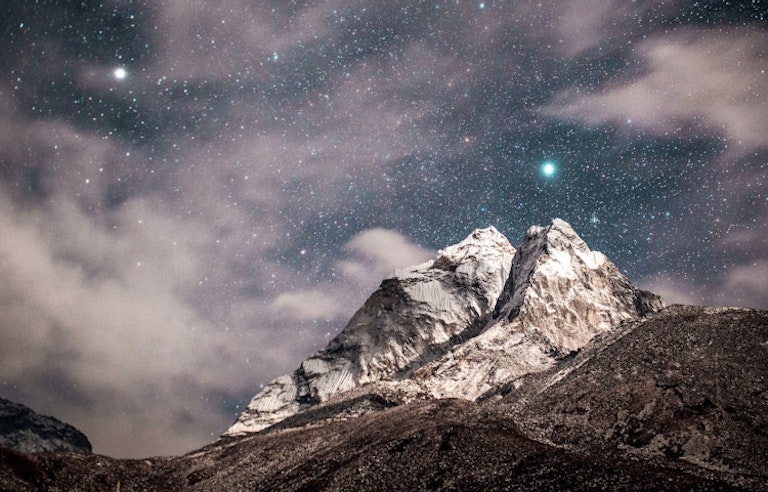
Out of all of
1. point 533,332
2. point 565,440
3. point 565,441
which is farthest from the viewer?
point 533,332

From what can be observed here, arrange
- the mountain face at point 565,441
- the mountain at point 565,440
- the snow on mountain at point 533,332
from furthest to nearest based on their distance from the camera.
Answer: the snow on mountain at point 533,332, the mountain at point 565,440, the mountain face at point 565,441

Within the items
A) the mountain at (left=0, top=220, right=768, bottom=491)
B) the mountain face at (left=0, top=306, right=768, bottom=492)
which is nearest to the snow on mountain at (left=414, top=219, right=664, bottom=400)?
the mountain at (left=0, top=220, right=768, bottom=491)

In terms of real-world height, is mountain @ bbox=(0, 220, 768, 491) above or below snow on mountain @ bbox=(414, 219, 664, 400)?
below

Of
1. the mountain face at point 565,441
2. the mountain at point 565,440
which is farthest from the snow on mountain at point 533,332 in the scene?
the mountain face at point 565,441

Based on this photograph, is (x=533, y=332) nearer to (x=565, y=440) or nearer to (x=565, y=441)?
(x=565, y=440)

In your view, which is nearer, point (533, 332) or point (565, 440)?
point (565, 440)

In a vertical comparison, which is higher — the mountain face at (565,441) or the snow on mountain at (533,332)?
the snow on mountain at (533,332)

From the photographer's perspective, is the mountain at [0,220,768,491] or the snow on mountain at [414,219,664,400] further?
the snow on mountain at [414,219,664,400]

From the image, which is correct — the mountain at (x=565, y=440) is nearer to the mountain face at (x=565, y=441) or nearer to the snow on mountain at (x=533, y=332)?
the mountain face at (x=565, y=441)

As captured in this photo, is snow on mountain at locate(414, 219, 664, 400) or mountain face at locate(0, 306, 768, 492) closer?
mountain face at locate(0, 306, 768, 492)

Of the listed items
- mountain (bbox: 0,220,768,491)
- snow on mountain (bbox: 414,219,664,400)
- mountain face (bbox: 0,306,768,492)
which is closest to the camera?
mountain face (bbox: 0,306,768,492)

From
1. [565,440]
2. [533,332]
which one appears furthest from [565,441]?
[533,332]

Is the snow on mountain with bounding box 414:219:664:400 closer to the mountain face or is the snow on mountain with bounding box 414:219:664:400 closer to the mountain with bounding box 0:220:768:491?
the mountain with bounding box 0:220:768:491

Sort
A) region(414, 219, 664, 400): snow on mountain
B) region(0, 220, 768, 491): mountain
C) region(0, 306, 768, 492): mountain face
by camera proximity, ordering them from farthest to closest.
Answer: region(414, 219, 664, 400): snow on mountain → region(0, 220, 768, 491): mountain → region(0, 306, 768, 492): mountain face
